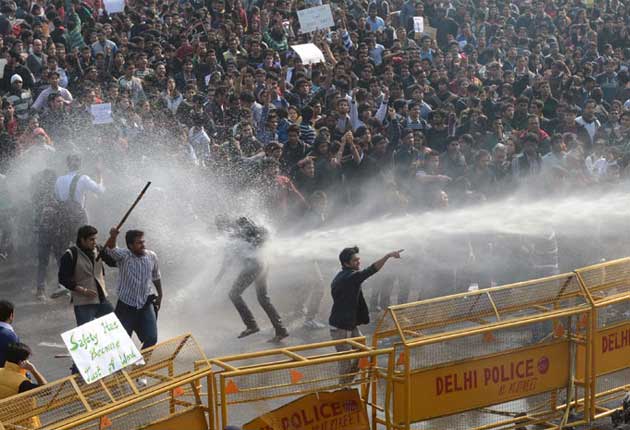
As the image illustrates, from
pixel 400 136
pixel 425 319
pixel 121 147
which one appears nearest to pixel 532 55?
pixel 400 136

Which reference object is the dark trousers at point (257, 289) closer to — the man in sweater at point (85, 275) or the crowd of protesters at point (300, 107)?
the crowd of protesters at point (300, 107)

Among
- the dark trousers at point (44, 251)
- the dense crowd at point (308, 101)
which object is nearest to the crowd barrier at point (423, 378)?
the dark trousers at point (44, 251)

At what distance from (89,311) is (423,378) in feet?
12.6

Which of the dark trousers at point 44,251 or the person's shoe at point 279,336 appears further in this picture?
the dark trousers at point 44,251

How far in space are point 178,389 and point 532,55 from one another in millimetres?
15722

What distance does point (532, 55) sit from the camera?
21516 mm

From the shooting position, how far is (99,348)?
722 centimetres

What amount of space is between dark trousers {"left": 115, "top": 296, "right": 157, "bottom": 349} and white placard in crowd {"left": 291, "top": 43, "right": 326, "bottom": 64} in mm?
8687

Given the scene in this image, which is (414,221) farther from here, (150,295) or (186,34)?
(186,34)

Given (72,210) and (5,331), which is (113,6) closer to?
(72,210)

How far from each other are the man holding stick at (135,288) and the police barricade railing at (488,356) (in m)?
2.62

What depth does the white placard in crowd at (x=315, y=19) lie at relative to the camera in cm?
1911

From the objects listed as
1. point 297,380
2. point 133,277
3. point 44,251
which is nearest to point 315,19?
point 44,251

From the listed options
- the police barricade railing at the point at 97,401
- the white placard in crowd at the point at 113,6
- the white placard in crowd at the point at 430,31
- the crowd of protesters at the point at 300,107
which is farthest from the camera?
the white placard in crowd at the point at 430,31
